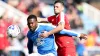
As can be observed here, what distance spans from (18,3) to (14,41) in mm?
2664

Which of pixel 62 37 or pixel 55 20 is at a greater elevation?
pixel 55 20

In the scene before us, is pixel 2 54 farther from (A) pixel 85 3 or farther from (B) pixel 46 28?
(A) pixel 85 3

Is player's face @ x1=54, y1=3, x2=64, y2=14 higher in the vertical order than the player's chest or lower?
higher

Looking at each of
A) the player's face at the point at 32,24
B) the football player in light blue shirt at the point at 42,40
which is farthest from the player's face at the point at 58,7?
the player's face at the point at 32,24

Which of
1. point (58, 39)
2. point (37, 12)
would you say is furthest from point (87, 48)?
point (58, 39)

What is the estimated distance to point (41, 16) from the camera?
61.4 feet

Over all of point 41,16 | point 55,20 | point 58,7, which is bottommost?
Answer: point 41,16

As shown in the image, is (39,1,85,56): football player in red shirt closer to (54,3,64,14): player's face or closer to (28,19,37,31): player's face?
(54,3,64,14): player's face

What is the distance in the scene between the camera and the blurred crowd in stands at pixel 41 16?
1611 centimetres

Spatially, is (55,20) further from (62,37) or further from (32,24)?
(32,24)

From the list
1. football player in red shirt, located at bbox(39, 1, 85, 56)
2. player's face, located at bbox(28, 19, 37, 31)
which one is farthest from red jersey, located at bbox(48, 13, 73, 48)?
player's face, located at bbox(28, 19, 37, 31)

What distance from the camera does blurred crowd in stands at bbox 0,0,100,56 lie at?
16.1 metres

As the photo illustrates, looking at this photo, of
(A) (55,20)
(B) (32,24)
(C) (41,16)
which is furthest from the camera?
(C) (41,16)

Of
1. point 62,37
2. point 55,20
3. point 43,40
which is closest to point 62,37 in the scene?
point 62,37
